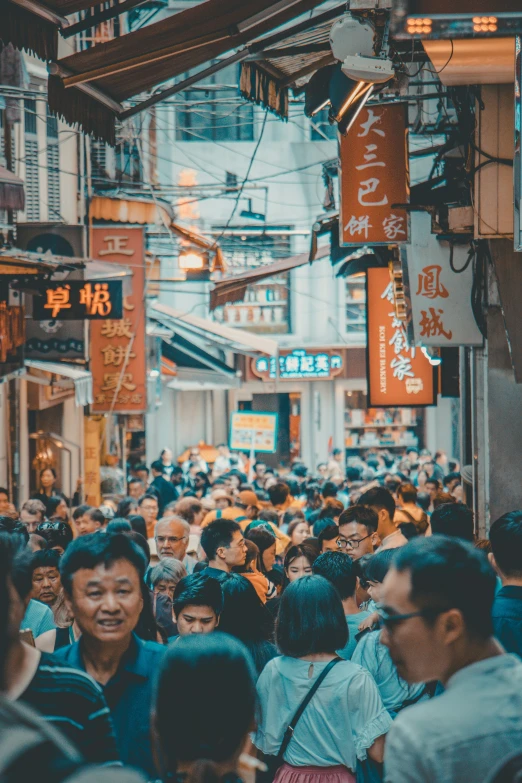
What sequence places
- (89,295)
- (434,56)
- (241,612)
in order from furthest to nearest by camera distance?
1. (89,295)
2. (434,56)
3. (241,612)

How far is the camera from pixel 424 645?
2965mm

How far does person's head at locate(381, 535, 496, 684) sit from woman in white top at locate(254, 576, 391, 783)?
1.44 m

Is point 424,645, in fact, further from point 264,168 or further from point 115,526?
point 264,168

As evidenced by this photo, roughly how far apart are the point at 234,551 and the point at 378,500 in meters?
2.29

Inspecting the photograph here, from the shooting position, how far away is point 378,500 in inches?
367

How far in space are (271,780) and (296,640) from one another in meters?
0.85

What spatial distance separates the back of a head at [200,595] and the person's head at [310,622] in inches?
23.9

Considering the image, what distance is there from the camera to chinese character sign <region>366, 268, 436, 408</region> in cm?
1311

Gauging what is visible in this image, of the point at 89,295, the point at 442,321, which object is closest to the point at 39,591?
the point at 442,321

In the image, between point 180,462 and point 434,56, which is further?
point 180,462

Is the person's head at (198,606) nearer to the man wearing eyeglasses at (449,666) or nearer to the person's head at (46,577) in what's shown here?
the person's head at (46,577)

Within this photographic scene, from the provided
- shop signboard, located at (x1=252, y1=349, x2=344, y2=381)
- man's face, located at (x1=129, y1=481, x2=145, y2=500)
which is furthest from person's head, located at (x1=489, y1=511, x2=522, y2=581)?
shop signboard, located at (x1=252, y1=349, x2=344, y2=381)

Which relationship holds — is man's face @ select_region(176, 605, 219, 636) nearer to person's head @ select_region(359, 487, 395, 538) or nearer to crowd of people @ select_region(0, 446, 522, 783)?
crowd of people @ select_region(0, 446, 522, 783)

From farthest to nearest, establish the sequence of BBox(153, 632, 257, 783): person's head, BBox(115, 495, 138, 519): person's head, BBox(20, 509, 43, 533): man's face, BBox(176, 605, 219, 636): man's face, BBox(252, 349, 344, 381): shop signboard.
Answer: BBox(252, 349, 344, 381): shop signboard < BBox(115, 495, 138, 519): person's head < BBox(20, 509, 43, 533): man's face < BBox(176, 605, 219, 636): man's face < BBox(153, 632, 257, 783): person's head
